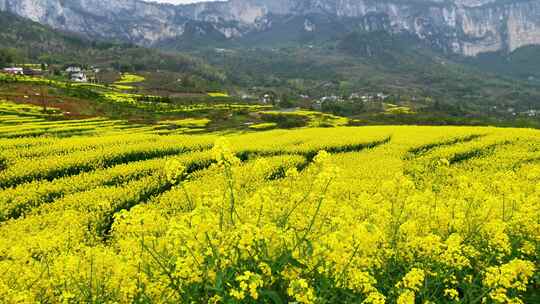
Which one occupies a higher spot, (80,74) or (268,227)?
(80,74)

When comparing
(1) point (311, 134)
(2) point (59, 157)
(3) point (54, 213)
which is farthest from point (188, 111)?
(3) point (54, 213)

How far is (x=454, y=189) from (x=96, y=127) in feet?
142

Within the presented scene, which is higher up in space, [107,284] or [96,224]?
[107,284]

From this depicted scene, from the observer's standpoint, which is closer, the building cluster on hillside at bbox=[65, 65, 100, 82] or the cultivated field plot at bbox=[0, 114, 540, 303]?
the cultivated field plot at bbox=[0, 114, 540, 303]

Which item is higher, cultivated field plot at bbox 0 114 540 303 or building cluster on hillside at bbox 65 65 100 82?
building cluster on hillside at bbox 65 65 100 82

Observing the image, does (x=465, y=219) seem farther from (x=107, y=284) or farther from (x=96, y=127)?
(x=96, y=127)

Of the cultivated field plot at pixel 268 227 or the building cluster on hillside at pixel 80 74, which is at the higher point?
the building cluster on hillside at pixel 80 74

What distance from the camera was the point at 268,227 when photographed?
25.6ft

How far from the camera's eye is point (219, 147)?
8.40 m

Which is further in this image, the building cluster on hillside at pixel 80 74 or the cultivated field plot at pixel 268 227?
the building cluster on hillside at pixel 80 74

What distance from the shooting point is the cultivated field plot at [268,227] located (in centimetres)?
760

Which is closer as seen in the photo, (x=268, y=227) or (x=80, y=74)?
(x=268, y=227)

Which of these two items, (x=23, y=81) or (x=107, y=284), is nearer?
(x=107, y=284)

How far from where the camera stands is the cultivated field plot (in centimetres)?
760
